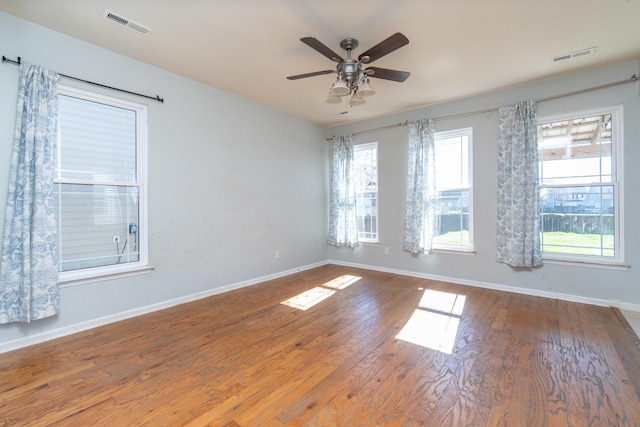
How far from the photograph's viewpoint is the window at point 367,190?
5316 millimetres

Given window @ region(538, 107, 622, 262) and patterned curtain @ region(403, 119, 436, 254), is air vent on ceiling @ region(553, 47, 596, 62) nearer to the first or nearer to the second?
window @ region(538, 107, 622, 262)

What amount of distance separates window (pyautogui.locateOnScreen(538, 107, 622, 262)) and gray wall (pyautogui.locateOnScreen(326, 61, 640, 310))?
0.11 meters

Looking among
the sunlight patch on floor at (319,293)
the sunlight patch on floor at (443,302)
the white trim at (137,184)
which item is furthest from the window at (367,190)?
the white trim at (137,184)

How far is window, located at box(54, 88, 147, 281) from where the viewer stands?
277 centimetres

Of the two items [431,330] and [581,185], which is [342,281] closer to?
[431,330]

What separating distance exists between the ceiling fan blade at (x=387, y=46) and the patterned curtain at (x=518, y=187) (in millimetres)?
2511

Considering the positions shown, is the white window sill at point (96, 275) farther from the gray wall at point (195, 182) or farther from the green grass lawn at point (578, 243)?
the green grass lawn at point (578, 243)

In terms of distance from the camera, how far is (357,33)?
2635 mm

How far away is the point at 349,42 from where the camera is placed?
8.86 ft

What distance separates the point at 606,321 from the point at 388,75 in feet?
11.0

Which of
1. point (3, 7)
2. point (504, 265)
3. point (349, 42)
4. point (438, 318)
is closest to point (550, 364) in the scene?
point (438, 318)

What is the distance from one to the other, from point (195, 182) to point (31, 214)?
5.17 feet

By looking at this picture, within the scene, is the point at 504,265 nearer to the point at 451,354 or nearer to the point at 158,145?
the point at 451,354

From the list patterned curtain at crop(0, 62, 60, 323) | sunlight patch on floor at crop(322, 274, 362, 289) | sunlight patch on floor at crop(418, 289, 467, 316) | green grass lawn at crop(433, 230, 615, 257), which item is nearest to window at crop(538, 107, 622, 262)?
green grass lawn at crop(433, 230, 615, 257)
